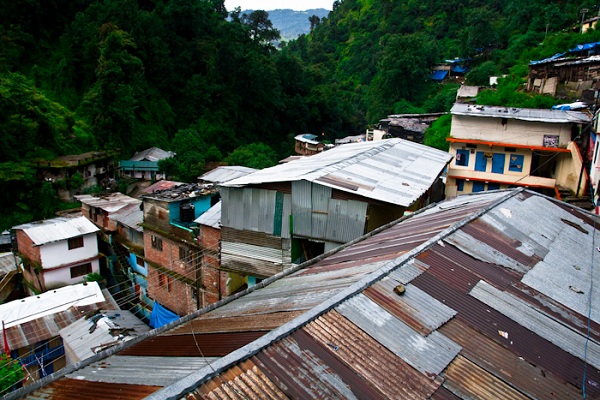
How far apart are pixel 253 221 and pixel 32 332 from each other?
37.2 ft

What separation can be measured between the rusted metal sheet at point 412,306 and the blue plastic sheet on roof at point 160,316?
15.5 meters

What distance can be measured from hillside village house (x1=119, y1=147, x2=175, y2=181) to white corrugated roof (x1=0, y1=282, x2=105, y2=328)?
1740 centimetres

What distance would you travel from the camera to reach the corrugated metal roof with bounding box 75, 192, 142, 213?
89.7 ft

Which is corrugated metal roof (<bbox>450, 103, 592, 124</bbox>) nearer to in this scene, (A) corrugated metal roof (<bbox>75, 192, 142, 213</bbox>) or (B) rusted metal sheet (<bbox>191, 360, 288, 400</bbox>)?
(A) corrugated metal roof (<bbox>75, 192, 142, 213</bbox>)

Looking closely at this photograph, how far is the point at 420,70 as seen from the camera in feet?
179

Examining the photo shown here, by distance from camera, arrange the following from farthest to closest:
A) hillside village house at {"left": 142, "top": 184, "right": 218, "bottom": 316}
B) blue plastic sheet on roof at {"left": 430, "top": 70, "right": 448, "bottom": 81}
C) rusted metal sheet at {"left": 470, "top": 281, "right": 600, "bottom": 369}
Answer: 1. blue plastic sheet on roof at {"left": 430, "top": 70, "right": 448, "bottom": 81}
2. hillside village house at {"left": 142, "top": 184, "right": 218, "bottom": 316}
3. rusted metal sheet at {"left": 470, "top": 281, "right": 600, "bottom": 369}

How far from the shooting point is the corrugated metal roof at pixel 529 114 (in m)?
22.2

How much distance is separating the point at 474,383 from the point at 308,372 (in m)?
2.17

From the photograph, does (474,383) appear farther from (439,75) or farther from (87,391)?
(439,75)

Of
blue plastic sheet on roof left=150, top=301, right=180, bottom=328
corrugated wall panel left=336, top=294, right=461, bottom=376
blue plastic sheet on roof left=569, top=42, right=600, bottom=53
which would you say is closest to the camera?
corrugated wall panel left=336, top=294, right=461, bottom=376

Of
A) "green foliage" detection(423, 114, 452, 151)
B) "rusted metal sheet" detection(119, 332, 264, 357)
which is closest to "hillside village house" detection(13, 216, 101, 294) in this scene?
"rusted metal sheet" detection(119, 332, 264, 357)

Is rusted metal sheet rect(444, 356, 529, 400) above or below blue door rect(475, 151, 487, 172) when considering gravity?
below

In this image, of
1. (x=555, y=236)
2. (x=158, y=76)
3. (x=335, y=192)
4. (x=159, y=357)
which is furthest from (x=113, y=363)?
(x=158, y=76)

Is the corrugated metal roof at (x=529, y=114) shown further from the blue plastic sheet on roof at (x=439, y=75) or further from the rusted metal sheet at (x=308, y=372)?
the blue plastic sheet on roof at (x=439, y=75)
